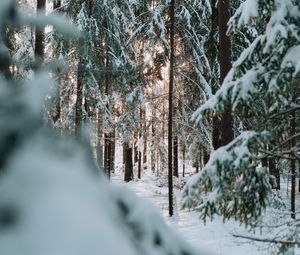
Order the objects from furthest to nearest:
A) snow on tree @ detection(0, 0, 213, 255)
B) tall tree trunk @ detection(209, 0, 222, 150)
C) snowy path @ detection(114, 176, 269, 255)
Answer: tall tree trunk @ detection(209, 0, 222, 150) < snowy path @ detection(114, 176, 269, 255) < snow on tree @ detection(0, 0, 213, 255)

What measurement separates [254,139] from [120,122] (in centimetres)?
1254

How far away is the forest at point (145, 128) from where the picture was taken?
0.47 meters

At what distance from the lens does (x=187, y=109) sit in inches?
605

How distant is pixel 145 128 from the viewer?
51.6 feet

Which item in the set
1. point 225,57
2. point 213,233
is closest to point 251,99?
point 225,57

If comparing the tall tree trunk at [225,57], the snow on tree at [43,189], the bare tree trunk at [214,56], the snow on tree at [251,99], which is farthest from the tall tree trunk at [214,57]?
the snow on tree at [43,189]

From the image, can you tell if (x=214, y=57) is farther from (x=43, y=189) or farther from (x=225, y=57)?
(x=43, y=189)

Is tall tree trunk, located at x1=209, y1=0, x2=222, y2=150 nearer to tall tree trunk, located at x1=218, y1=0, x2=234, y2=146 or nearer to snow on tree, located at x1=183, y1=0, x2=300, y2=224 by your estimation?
tall tree trunk, located at x1=218, y1=0, x2=234, y2=146

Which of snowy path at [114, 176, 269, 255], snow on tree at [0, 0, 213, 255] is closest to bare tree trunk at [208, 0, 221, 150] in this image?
snowy path at [114, 176, 269, 255]

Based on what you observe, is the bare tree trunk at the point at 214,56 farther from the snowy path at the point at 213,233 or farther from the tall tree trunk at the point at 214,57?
the snowy path at the point at 213,233

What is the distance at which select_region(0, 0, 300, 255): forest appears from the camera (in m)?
0.47

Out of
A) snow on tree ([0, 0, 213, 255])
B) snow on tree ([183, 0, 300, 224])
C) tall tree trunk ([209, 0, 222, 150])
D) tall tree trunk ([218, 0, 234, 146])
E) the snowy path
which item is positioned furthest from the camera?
tall tree trunk ([209, 0, 222, 150])

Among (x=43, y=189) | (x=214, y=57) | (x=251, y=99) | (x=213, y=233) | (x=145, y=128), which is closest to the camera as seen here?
(x=43, y=189)

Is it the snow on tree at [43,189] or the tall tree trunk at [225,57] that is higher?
the tall tree trunk at [225,57]
